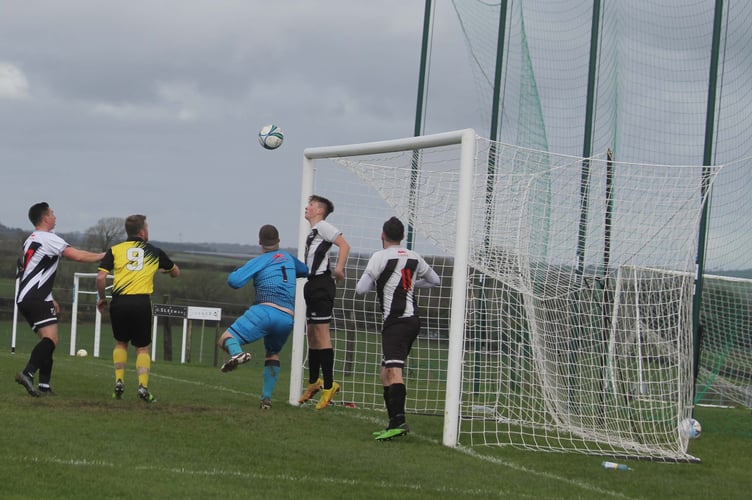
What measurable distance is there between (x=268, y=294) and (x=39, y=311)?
8.28 ft

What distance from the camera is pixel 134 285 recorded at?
A: 1034 cm

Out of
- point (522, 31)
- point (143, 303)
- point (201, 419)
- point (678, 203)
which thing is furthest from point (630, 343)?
point (522, 31)

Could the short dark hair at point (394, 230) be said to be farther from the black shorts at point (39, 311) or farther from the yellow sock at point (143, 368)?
the black shorts at point (39, 311)

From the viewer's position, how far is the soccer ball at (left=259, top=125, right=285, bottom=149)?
12.0 metres

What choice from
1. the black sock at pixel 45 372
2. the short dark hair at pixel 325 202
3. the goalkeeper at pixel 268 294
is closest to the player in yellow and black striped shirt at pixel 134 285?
the black sock at pixel 45 372

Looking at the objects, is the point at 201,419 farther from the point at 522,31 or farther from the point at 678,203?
the point at 522,31

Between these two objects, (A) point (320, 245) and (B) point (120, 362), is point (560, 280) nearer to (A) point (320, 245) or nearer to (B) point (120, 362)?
(A) point (320, 245)

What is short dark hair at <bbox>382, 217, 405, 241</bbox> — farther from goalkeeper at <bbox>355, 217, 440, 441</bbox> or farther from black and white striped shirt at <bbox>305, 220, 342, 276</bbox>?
black and white striped shirt at <bbox>305, 220, 342, 276</bbox>

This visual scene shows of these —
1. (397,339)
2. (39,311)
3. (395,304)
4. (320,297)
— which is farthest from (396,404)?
(39,311)

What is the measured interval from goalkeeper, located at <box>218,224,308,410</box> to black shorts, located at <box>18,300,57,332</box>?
2039mm

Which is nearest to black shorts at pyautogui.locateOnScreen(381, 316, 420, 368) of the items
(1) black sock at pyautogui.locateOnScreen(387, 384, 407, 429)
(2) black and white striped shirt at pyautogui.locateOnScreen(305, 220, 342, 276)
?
(1) black sock at pyautogui.locateOnScreen(387, 384, 407, 429)

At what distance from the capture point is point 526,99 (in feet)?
47.9

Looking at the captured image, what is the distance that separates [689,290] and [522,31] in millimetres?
6122

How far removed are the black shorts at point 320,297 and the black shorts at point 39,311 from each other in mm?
2739
